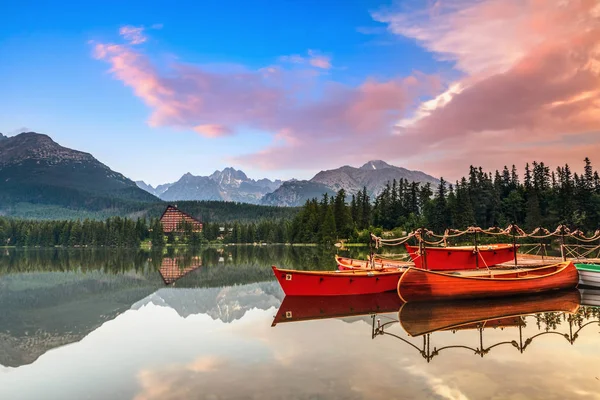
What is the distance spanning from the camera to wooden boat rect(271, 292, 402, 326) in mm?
21578

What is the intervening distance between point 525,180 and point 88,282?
10817cm

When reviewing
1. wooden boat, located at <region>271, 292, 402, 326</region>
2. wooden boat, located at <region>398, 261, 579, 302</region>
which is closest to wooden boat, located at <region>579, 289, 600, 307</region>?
wooden boat, located at <region>398, 261, 579, 302</region>

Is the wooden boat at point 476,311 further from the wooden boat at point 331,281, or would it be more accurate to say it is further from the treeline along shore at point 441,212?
the treeline along shore at point 441,212

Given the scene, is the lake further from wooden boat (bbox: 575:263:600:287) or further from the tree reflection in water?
wooden boat (bbox: 575:263:600:287)

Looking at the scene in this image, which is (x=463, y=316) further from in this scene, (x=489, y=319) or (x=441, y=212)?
(x=441, y=212)

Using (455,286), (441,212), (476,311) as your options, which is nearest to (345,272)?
(455,286)

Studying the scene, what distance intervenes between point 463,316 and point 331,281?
29.1 feet

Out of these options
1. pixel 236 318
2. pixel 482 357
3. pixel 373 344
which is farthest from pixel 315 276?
pixel 482 357

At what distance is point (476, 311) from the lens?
20984mm

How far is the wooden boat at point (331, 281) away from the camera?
2645 cm

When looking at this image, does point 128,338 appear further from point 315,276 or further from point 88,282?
point 88,282

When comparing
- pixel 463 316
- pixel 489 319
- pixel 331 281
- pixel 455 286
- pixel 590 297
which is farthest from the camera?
pixel 331 281

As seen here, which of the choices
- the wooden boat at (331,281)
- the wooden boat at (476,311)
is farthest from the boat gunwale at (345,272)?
the wooden boat at (476,311)

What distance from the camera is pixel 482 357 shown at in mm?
13758
